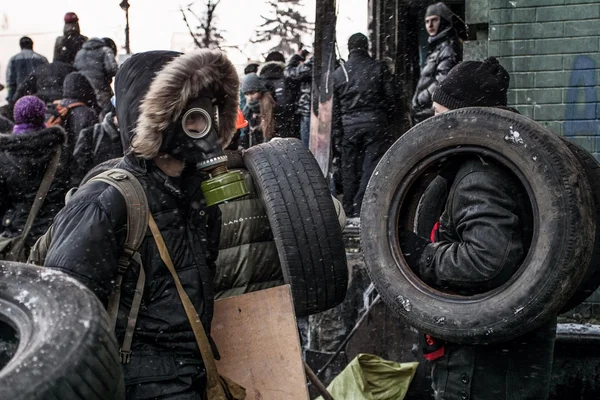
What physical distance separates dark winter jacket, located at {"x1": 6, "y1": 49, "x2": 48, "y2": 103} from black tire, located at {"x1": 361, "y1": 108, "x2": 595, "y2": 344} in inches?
369

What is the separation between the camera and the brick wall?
7.15 m

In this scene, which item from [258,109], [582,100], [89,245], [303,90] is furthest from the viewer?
[258,109]

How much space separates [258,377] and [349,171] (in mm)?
5902

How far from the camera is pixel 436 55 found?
8.98 metres

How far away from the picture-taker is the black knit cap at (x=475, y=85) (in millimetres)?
4012

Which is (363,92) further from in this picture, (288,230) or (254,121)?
(288,230)

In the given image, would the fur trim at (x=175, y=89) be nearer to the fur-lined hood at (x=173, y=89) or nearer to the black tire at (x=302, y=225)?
the fur-lined hood at (x=173, y=89)

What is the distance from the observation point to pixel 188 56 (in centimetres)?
346

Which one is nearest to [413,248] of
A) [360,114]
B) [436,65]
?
[436,65]

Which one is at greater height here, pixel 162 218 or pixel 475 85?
pixel 475 85

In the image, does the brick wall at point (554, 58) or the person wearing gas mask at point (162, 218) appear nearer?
the person wearing gas mask at point (162, 218)

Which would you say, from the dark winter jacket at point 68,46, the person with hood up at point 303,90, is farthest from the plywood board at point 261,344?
the dark winter jacket at point 68,46

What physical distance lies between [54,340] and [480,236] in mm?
1783

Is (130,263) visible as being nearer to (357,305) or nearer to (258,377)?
(258,377)
